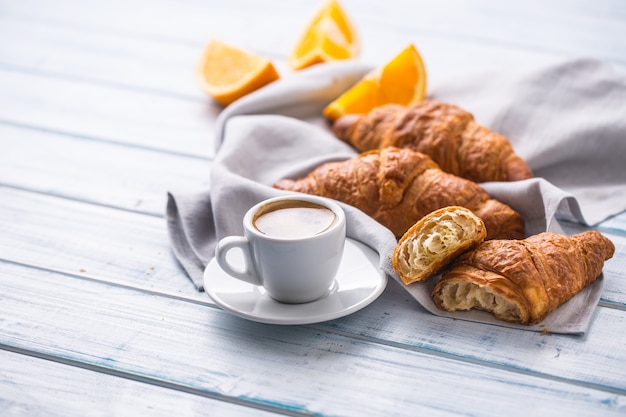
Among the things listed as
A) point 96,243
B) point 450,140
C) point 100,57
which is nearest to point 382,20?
point 100,57

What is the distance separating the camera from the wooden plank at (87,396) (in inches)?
57.3

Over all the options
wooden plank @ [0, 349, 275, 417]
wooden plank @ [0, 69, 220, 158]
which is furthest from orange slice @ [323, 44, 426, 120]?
wooden plank @ [0, 349, 275, 417]

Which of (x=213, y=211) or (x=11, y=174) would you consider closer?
(x=213, y=211)

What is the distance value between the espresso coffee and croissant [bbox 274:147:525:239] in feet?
0.83

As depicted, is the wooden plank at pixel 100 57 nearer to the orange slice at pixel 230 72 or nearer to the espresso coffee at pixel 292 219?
the orange slice at pixel 230 72

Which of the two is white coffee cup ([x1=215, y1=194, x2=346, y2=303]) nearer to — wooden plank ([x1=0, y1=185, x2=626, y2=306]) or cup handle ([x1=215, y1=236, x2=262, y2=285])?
cup handle ([x1=215, y1=236, x2=262, y2=285])

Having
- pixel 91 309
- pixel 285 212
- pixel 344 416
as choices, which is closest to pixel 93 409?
pixel 91 309

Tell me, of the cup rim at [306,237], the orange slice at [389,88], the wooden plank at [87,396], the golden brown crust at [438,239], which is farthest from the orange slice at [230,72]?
the wooden plank at [87,396]

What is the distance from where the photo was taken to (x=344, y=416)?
1436 mm

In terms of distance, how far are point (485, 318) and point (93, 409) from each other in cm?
80

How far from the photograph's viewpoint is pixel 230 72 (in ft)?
9.33

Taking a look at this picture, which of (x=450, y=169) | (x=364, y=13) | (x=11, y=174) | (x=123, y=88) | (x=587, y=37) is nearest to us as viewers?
(x=450, y=169)

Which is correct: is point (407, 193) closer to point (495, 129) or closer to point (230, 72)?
point (495, 129)

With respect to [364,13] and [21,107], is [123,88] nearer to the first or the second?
[21,107]
